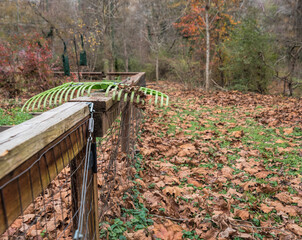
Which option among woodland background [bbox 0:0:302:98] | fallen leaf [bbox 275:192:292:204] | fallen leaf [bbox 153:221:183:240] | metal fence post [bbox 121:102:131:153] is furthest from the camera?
woodland background [bbox 0:0:302:98]

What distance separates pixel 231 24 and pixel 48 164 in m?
19.2

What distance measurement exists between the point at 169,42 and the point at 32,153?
22399 mm

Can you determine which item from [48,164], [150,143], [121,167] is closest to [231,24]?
[150,143]

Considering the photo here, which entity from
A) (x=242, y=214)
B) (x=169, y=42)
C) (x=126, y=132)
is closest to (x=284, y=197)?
(x=242, y=214)

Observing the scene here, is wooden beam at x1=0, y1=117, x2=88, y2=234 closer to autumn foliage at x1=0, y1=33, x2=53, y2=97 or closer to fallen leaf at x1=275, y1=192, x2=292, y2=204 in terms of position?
fallen leaf at x1=275, y1=192, x2=292, y2=204

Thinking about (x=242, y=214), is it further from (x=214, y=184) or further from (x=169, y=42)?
(x=169, y=42)

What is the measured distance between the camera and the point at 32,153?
93cm

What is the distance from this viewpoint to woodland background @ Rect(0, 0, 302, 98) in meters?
10.4

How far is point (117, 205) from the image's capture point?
273 cm

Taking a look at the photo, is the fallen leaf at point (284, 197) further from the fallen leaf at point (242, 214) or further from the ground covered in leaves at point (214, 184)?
the fallen leaf at point (242, 214)

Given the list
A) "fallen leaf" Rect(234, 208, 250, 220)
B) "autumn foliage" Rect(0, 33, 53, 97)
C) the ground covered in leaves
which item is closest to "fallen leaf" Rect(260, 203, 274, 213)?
the ground covered in leaves

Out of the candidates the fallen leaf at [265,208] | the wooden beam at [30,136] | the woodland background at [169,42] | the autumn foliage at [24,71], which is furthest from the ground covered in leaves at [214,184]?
the autumn foliage at [24,71]

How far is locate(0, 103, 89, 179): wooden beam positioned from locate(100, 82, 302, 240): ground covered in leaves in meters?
1.45

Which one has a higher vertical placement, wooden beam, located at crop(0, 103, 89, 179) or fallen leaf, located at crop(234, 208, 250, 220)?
wooden beam, located at crop(0, 103, 89, 179)
